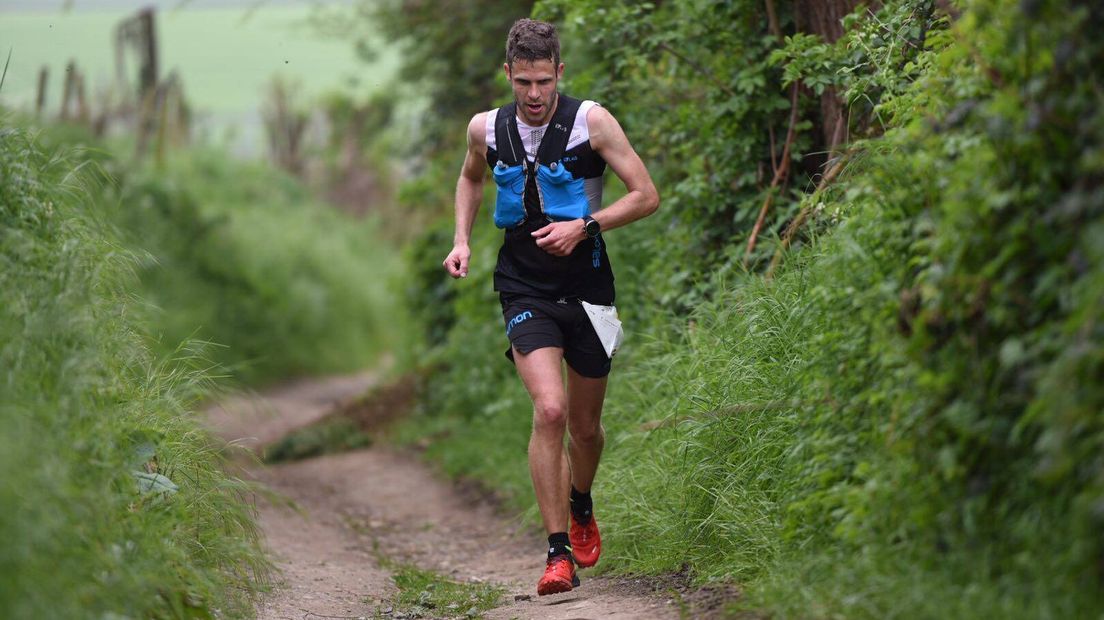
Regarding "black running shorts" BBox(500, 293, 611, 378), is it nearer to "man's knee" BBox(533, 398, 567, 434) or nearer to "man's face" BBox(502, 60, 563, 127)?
"man's knee" BBox(533, 398, 567, 434)

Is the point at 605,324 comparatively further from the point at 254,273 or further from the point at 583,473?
the point at 254,273

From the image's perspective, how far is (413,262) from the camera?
14.3m

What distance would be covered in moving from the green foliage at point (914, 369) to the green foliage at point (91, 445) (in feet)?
6.10

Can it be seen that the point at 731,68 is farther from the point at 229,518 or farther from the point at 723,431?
the point at 229,518

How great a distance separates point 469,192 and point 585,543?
1604 millimetres

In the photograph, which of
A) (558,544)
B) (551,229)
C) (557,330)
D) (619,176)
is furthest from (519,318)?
(558,544)

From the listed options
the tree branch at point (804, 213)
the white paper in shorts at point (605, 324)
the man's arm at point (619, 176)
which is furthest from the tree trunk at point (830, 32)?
the white paper in shorts at point (605, 324)

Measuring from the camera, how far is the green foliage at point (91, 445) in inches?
132

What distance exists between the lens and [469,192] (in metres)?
5.61

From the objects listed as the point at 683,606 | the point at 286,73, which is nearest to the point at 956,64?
the point at 683,606

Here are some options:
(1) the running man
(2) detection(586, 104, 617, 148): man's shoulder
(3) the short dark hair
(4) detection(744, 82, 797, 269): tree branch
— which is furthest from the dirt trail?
(4) detection(744, 82, 797, 269): tree branch

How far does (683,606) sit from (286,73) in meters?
26.6

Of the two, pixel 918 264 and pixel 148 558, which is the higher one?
pixel 918 264

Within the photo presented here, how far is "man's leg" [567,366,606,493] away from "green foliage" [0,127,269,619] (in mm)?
1385
